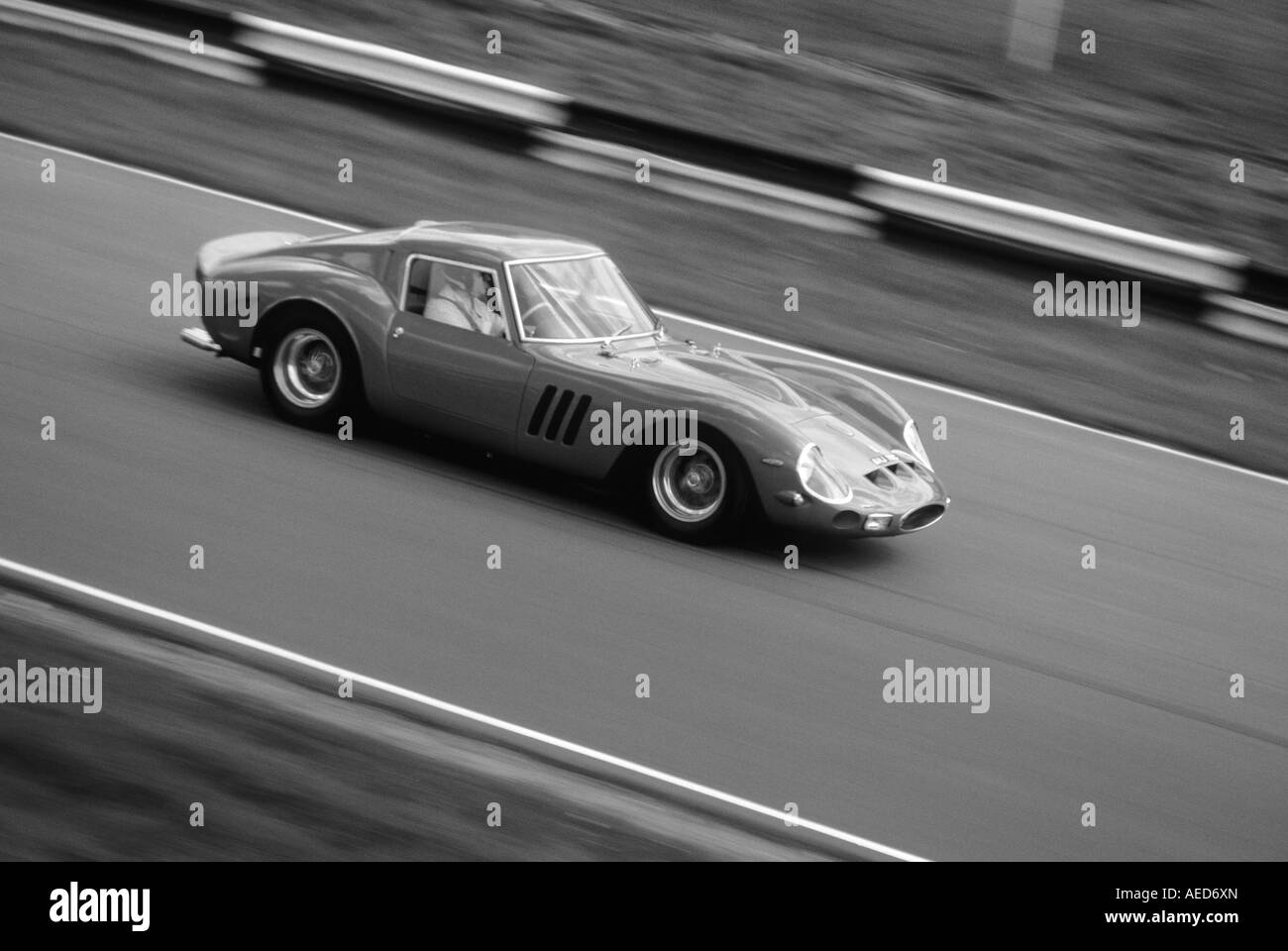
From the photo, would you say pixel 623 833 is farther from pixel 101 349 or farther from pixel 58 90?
pixel 58 90

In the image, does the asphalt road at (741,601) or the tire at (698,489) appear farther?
the tire at (698,489)

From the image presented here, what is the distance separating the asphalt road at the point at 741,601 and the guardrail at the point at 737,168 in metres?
2.54

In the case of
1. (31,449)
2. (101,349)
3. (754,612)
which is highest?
(101,349)

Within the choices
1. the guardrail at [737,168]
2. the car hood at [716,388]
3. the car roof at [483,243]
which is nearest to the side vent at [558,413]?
the car hood at [716,388]

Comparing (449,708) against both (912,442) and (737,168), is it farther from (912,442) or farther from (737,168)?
(737,168)

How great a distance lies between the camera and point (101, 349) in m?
8.77

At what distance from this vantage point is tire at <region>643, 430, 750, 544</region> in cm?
717

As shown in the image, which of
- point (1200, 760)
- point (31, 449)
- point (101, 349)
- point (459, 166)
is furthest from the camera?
point (459, 166)

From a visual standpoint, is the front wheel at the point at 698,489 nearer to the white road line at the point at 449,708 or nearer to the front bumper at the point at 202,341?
the white road line at the point at 449,708

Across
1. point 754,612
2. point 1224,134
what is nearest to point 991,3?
point 1224,134

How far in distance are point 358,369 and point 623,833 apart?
360cm

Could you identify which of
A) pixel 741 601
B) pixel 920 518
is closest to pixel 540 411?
pixel 741 601

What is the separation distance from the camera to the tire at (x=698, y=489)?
717cm

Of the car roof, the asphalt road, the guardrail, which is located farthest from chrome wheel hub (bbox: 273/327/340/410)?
the guardrail
